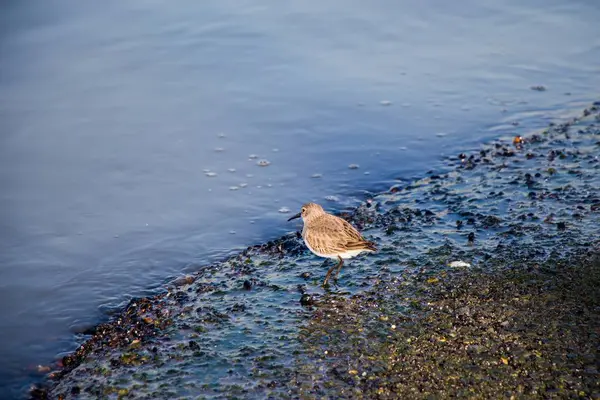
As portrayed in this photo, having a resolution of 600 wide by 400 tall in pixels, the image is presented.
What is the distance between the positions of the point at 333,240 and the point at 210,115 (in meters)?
5.70

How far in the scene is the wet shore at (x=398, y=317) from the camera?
6844mm

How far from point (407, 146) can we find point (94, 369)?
7455 millimetres

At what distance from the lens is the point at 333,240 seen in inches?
349

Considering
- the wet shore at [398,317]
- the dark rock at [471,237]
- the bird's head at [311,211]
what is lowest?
the wet shore at [398,317]

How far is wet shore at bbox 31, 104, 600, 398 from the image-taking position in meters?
6.84

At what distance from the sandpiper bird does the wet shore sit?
32cm

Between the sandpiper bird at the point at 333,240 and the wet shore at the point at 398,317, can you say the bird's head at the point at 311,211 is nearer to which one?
the sandpiper bird at the point at 333,240

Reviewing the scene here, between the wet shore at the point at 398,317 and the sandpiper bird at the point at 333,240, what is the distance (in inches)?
12.5

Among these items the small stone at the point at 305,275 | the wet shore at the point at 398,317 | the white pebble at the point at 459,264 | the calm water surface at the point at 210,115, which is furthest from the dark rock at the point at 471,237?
the calm water surface at the point at 210,115

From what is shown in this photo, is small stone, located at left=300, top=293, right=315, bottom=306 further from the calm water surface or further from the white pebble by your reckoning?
the calm water surface

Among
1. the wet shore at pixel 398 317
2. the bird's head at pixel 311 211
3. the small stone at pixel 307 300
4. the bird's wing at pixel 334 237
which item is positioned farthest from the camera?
the bird's head at pixel 311 211

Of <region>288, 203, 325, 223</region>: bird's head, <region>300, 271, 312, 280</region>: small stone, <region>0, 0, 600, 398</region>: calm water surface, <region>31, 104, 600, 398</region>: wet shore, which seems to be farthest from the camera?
<region>0, 0, 600, 398</region>: calm water surface

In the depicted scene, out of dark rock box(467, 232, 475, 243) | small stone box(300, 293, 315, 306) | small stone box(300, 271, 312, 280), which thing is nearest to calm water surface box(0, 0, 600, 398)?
small stone box(300, 271, 312, 280)

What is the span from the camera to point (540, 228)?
962 centimetres
